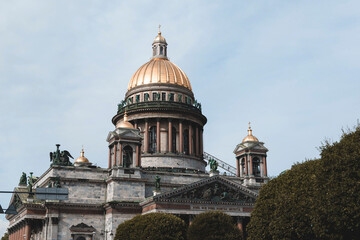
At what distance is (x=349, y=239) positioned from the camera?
32688 millimetres

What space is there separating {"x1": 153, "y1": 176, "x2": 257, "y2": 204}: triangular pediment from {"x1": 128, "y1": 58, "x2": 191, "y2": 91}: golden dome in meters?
24.6

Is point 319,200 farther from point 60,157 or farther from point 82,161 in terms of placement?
point 82,161

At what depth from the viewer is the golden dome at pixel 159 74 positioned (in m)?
84.9

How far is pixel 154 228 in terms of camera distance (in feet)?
182

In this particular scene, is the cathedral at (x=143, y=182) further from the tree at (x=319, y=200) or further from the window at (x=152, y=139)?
the tree at (x=319, y=200)

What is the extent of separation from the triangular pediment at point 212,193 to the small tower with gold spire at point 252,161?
6939 millimetres

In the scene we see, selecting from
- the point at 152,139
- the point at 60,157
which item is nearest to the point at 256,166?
the point at 152,139

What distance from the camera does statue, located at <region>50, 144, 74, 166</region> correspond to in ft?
221

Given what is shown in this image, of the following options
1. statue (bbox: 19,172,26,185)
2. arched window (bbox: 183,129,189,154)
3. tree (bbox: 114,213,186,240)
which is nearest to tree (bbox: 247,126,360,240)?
tree (bbox: 114,213,186,240)

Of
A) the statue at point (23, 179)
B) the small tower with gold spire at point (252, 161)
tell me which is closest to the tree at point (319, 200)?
the small tower with gold spire at point (252, 161)

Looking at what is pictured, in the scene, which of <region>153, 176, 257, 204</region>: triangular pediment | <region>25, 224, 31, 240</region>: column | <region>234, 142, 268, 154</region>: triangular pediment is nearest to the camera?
<region>153, 176, 257, 204</region>: triangular pediment

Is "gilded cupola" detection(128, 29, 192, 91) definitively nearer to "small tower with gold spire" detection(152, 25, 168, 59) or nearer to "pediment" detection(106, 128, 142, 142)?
"small tower with gold spire" detection(152, 25, 168, 59)

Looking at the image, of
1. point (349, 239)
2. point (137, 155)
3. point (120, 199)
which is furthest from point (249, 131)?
point (349, 239)

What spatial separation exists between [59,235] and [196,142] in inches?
1161
